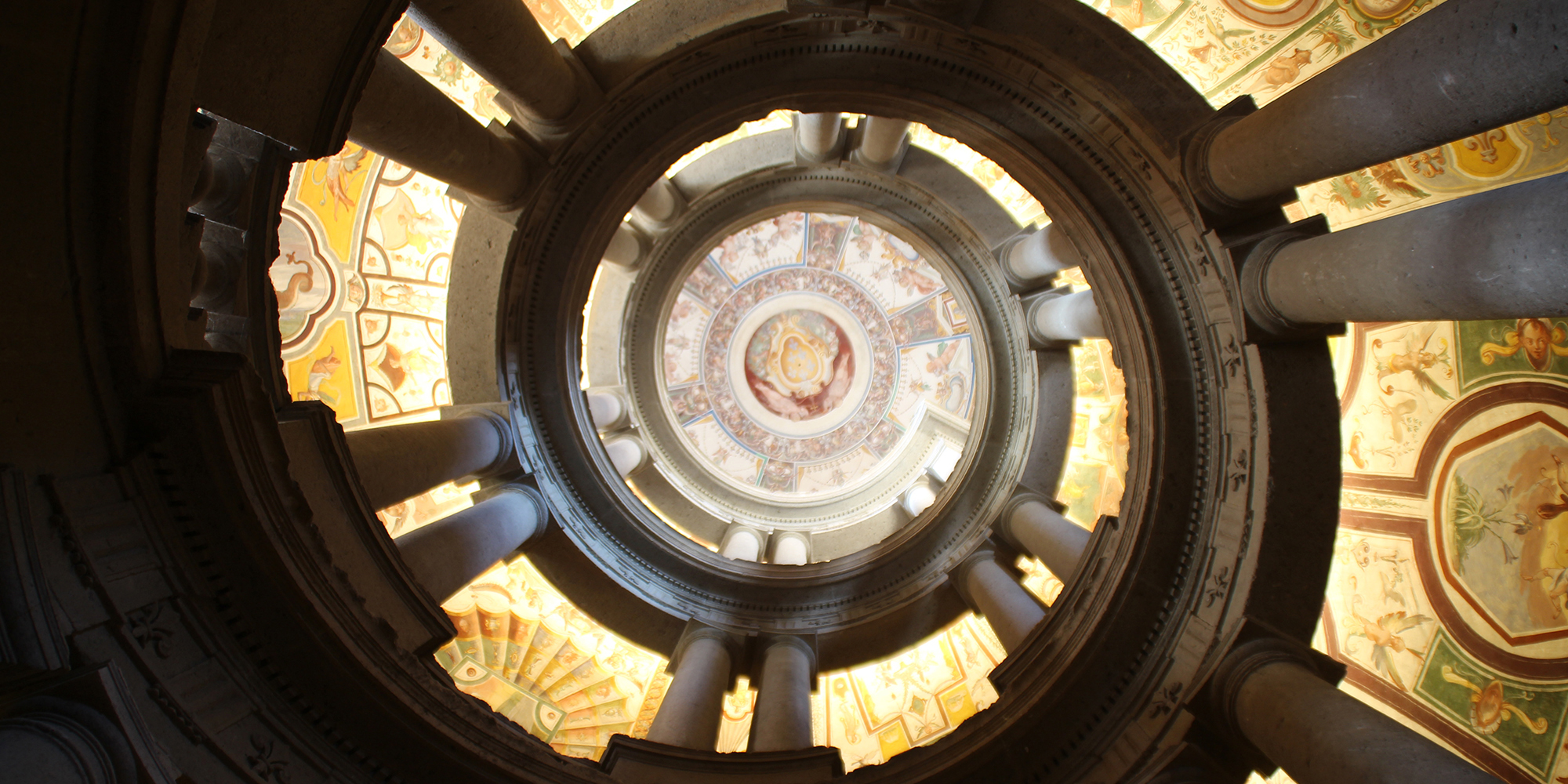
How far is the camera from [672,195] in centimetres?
1079

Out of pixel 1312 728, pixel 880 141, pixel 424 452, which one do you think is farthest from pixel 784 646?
pixel 880 141

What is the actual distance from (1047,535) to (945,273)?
499cm

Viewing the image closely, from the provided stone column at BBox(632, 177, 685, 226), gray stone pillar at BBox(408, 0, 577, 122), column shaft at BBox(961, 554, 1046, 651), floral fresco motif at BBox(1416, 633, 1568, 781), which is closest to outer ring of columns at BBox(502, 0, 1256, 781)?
gray stone pillar at BBox(408, 0, 577, 122)

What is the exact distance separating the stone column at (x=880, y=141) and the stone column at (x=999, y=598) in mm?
6246

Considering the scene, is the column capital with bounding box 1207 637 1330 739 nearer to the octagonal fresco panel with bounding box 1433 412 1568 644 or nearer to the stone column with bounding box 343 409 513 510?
the octagonal fresco panel with bounding box 1433 412 1568 644

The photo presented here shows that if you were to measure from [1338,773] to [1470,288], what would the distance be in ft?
8.97

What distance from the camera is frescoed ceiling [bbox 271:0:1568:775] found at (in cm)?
464

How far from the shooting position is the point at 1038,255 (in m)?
8.98

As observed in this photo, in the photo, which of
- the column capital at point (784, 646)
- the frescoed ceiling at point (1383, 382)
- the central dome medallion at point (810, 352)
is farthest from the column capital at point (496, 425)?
the central dome medallion at point (810, 352)

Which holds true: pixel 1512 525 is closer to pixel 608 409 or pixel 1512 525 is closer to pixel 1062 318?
pixel 1062 318

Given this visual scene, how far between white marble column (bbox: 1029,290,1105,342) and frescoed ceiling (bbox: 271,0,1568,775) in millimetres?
2761

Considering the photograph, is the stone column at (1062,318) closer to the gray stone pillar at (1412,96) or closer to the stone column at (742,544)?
the gray stone pillar at (1412,96)

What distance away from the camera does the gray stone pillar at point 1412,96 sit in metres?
2.79

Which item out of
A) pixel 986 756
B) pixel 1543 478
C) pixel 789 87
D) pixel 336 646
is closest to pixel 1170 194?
pixel 1543 478
